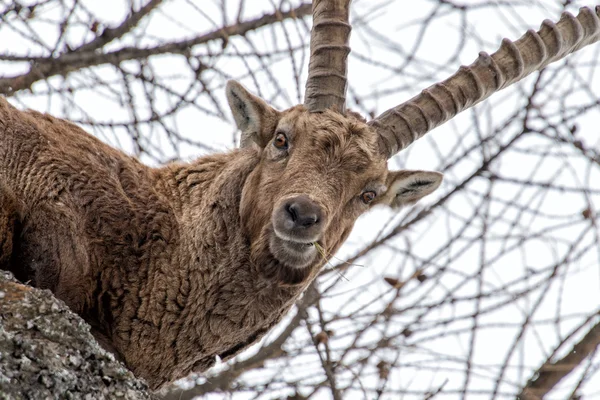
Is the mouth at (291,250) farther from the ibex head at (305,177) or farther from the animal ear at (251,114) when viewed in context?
the animal ear at (251,114)

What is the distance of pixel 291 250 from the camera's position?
464cm

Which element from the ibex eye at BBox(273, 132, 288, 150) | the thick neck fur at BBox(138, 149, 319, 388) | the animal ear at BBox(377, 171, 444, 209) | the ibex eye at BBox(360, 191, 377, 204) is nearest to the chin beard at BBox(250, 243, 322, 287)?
the thick neck fur at BBox(138, 149, 319, 388)

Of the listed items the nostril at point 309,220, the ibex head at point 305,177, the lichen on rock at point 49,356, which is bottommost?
the lichen on rock at point 49,356

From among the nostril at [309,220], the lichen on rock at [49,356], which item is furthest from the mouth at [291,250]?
the lichen on rock at [49,356]

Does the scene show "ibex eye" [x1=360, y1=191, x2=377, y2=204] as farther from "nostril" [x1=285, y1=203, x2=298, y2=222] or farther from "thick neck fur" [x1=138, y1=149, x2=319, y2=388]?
"nostril" [x1=285, y1=203, x2=298, y2=222]

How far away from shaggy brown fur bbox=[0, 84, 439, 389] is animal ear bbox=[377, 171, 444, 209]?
416 mm

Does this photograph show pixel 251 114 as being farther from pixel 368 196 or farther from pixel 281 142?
pixel 368 196

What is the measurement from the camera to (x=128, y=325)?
4.59 meters

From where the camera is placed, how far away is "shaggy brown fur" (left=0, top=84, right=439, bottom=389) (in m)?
4.48

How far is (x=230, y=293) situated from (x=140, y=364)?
678 mm

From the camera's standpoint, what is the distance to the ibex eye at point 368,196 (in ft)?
17.0

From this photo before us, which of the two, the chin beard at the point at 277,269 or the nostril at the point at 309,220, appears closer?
the nostril at the point at 309,220

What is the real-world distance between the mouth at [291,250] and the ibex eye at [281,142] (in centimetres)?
67

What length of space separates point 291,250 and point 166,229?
81cm
